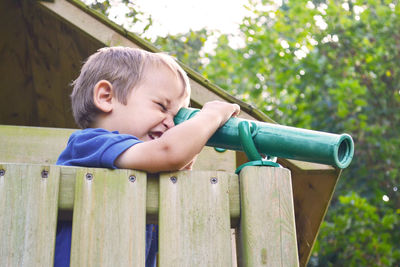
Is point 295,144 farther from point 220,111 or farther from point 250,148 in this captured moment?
point 220,111

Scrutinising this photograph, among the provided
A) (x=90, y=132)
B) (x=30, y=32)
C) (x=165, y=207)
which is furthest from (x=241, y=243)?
(x=30, y=32)

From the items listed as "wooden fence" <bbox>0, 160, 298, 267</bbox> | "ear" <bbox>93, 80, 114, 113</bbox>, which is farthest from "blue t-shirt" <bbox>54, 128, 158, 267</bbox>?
"ear" <bbox>93, 80, 114, 113</bbox>

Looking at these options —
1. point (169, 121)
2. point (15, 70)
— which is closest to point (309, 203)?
point (169, 121)

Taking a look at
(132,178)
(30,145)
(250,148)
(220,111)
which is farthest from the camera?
(30,145)

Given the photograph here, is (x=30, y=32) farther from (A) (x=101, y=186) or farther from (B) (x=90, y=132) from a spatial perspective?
Result: (A) (x=101, y=186)

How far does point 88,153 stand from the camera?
1.64m

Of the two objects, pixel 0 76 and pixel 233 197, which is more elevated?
pixel 0 76

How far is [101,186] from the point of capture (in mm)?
1468

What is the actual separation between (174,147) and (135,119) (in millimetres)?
386

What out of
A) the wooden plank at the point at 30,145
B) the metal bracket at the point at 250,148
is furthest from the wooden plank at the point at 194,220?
the wooden plank at the point at 30,145

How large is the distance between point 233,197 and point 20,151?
1.49 meters

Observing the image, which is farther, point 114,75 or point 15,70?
point 15,70

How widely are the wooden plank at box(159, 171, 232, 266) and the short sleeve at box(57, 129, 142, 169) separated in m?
0.17

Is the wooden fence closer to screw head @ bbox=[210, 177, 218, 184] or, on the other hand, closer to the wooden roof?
screw head @ bbox=[210, 177, 218, 184]
